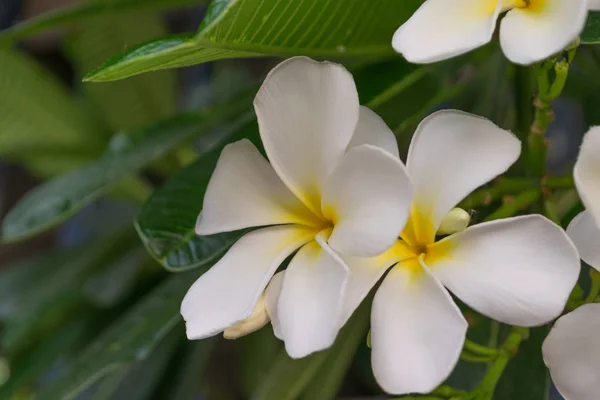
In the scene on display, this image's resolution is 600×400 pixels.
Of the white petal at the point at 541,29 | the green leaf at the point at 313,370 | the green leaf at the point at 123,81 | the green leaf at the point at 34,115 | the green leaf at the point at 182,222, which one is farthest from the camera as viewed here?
the green leaf at the point at 123,81

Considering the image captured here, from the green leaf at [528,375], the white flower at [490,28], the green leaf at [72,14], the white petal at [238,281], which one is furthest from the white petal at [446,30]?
the green leaf at [72,14]

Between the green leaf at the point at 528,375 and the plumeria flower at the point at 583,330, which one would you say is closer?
the plumeria flower at the point at 583,330

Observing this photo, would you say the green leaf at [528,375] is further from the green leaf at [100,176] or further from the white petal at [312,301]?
the green leaf at [100,176]

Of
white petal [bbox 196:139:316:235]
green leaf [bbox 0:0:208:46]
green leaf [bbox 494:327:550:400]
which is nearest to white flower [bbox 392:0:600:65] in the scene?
white petal [bbox 196:139:316:235]

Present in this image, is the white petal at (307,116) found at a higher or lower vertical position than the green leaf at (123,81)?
higher

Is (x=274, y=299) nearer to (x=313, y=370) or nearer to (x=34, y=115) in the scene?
(x=313, y=370)

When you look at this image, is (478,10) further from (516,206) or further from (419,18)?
(516,206)
